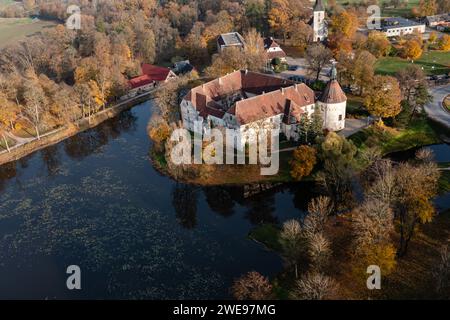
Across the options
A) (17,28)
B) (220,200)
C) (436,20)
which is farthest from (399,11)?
(17,28)

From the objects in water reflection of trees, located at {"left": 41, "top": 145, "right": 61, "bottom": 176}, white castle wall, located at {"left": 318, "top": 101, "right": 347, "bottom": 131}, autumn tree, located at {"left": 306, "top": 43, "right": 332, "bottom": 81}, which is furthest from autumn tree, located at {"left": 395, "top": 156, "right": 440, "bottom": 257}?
water reflection of trees, located at {"left": 41, "top": 145, "right": 61, "bottom": 176}

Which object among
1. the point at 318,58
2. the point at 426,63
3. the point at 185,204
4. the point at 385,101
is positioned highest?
the point at 318,58

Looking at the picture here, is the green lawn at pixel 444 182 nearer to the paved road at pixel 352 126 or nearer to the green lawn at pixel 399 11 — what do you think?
the paved road at pixel 352 126

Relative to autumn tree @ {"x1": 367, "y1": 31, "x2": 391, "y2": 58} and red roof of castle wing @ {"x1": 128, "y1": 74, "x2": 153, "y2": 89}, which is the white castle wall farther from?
red roof of castle wing @ {"x1": 128, "y1": 74, "x2": 153, "y2": 89}

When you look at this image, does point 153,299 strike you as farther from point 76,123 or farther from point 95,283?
point 76,123

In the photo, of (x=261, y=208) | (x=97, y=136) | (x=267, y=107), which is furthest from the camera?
(x=97, y=136)

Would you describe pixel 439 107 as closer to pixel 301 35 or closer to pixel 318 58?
Result: pixel 318 58
